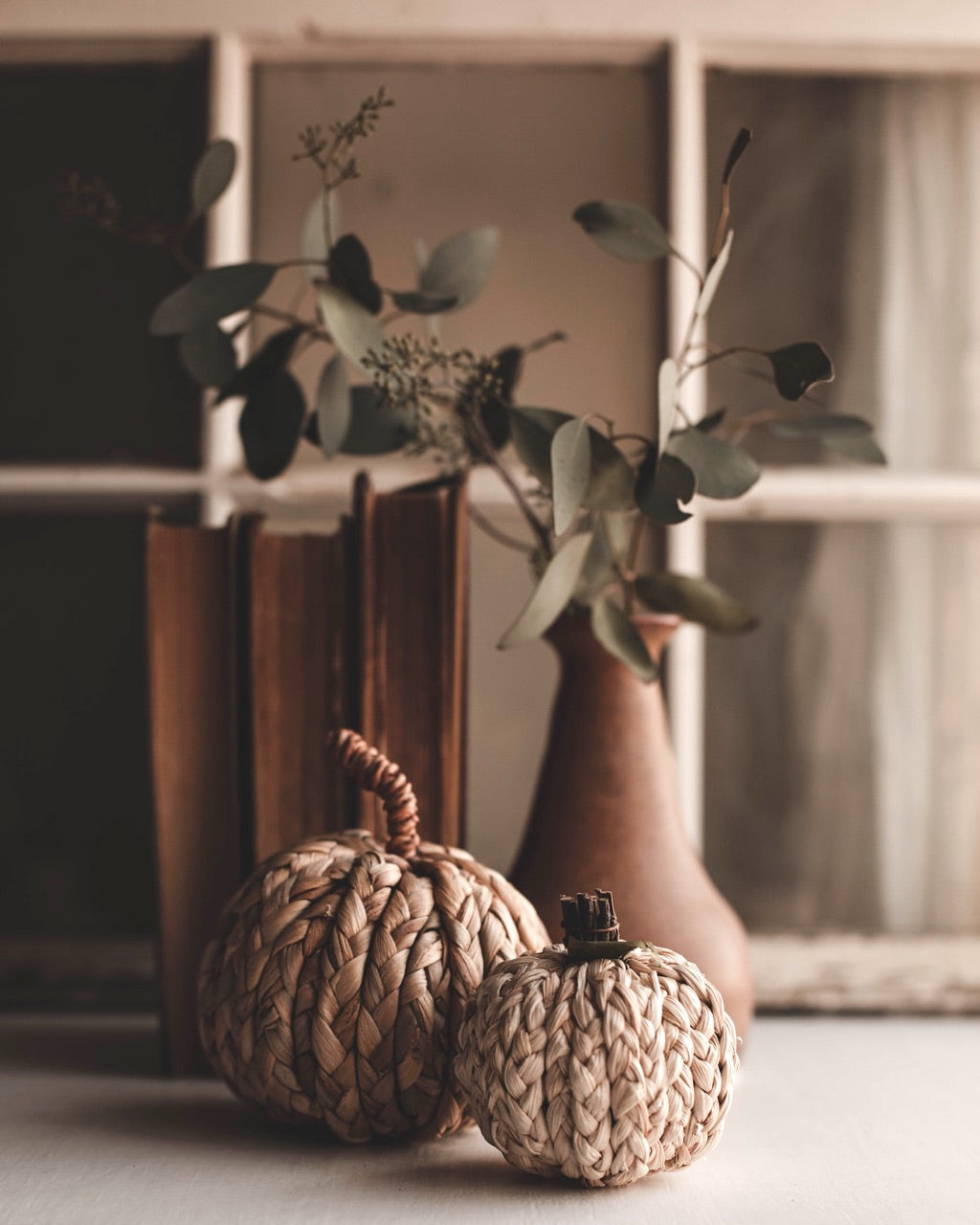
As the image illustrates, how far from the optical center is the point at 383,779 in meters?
0.64

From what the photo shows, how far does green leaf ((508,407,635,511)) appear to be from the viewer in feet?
2.36

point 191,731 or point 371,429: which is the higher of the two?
point 371,429

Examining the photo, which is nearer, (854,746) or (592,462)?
(592,462)

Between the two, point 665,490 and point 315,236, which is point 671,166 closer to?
point 315,236

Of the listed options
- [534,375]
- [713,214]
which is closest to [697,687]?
[534,375]

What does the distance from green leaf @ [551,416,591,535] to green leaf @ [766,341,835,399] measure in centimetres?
13

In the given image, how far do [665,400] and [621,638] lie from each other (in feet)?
0.50

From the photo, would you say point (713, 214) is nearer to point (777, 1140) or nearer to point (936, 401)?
point (936, 401)

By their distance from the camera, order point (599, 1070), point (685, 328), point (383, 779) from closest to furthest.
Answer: point (599, 1070) < point (383, 779) < point (685, 328)

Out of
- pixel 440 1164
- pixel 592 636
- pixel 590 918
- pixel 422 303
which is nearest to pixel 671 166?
pixel 422 303

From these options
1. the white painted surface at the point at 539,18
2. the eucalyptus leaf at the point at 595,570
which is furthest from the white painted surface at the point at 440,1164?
the white painted surface at the point at 539,18

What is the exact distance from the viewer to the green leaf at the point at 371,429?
856mm

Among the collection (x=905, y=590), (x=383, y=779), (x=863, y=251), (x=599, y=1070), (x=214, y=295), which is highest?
(x=863, y=251)

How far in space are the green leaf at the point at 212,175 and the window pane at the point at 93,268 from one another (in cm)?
23
